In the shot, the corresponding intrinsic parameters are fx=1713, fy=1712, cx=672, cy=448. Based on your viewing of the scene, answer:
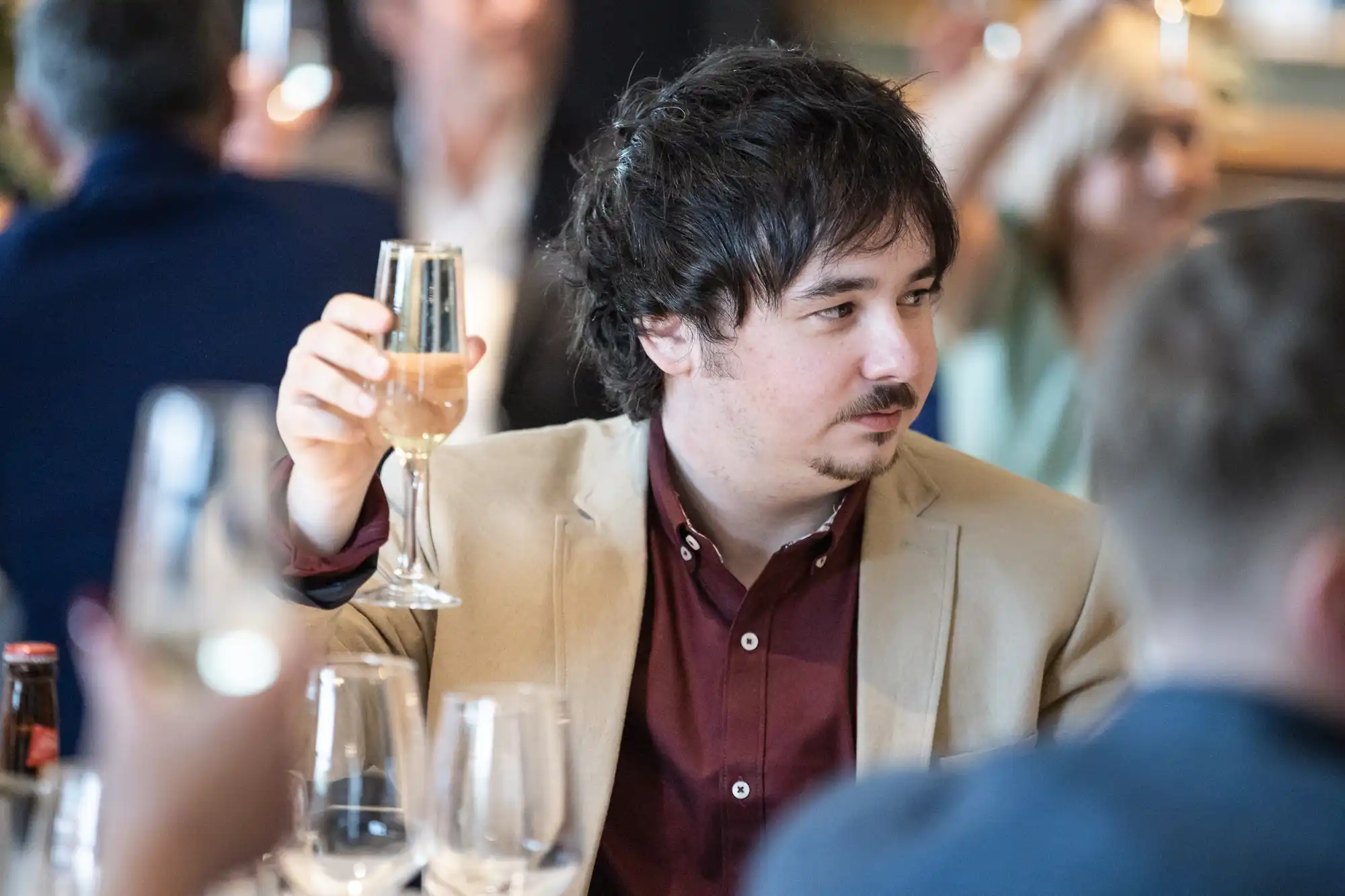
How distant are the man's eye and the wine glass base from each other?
481 millimetres

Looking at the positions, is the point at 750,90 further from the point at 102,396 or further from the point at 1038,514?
the point at 102,396

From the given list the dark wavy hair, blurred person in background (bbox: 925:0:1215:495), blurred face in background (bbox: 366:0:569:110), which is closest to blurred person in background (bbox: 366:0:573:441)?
blurred face in background (bbox: 366:0:569:110)

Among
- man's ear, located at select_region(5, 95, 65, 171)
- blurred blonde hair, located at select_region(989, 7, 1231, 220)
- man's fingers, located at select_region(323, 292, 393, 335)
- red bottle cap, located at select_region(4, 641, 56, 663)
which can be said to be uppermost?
blurred blonde hair, located at select_region(989, 7, 1231, 220)

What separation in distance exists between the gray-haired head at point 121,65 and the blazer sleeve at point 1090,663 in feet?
4.42

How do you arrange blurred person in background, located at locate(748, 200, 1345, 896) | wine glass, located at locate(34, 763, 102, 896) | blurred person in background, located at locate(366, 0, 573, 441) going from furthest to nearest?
blurred person in background, located at locate(366, 0, 573, 441) < wine glass, located at locate(34, 763, 102, 896) < blurred person in background, located at locate(748, 200, 1345, 896)

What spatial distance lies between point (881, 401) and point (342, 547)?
0.54 meters

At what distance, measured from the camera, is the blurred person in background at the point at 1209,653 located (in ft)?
2.36

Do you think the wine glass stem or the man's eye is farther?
the man's eye

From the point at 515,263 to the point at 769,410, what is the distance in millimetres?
1541

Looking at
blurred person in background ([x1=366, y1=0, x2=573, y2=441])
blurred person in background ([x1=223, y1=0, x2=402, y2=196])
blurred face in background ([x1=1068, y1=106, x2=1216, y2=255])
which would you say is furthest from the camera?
blurred person in background ([x1=223, y1=0, x2=402, y2=196])

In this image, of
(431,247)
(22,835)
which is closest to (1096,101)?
(431,247)

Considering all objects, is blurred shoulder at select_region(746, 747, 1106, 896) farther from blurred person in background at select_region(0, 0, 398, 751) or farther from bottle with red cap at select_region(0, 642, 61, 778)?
blurred person in background at select_region(0, 0, 398, 751)

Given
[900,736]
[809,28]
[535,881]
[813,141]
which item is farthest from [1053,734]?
[809,28]

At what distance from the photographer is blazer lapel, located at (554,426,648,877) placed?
1650 millimetres
